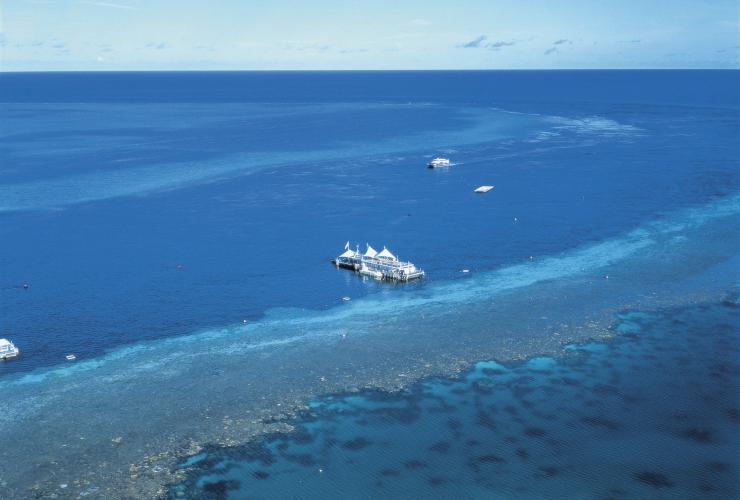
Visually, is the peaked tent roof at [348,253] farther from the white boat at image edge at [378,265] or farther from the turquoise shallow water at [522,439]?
the turquoise shallow water at [522,439]

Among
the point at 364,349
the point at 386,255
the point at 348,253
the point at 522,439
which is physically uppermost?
the point at 386,255

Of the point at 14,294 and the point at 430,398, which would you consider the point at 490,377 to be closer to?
the point at 430,398

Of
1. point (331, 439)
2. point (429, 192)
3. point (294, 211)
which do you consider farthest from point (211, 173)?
point (331, 439)

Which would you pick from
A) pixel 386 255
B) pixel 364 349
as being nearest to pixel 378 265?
pixel 386 255

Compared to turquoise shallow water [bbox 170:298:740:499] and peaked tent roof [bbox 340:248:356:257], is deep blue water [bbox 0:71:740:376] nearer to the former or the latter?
peaked tent roof [bbox 340:248:356:257]

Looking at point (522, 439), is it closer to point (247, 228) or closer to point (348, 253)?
point (348, 253)

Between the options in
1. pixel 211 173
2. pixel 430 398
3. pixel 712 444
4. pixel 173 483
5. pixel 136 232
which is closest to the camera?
pixel 173 483

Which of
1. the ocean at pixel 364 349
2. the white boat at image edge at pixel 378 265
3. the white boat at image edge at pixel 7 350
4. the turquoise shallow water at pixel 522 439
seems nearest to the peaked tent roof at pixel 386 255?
the white boat at image edge at pixel 378 265
